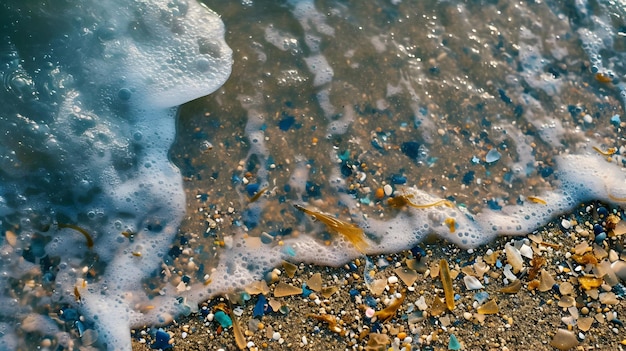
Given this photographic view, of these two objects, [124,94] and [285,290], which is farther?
[124,94]

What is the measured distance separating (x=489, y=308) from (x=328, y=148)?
4.15 ft

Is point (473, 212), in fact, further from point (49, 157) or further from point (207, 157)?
point (49, 157)

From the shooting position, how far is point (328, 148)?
3361 millimetres

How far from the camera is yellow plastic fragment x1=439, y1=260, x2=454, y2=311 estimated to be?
307 centimetres

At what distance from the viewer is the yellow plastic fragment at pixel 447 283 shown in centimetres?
307

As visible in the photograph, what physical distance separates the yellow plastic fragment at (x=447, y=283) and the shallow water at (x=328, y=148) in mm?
185

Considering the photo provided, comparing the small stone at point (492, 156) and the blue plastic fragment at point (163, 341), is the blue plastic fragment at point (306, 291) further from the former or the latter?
the small stone at point (492, 156)

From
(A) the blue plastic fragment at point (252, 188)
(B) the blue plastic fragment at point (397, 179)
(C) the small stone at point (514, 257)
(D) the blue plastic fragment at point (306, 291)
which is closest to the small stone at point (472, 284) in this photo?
(C) the small stone at point (514, 257)

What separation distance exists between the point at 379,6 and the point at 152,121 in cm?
164

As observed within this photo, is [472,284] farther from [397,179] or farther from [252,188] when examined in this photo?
[252,188]

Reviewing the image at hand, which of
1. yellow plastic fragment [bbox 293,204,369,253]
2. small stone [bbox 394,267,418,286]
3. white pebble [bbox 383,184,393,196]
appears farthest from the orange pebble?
small stone [bbox 394,267,418,286]

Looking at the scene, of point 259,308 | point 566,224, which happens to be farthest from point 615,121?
point 259,308

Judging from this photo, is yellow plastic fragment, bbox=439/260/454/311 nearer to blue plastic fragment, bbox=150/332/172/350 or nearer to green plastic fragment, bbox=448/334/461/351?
green plastic fragment, bbox=448/334/461/351

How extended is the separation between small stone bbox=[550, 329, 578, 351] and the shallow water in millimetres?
593
